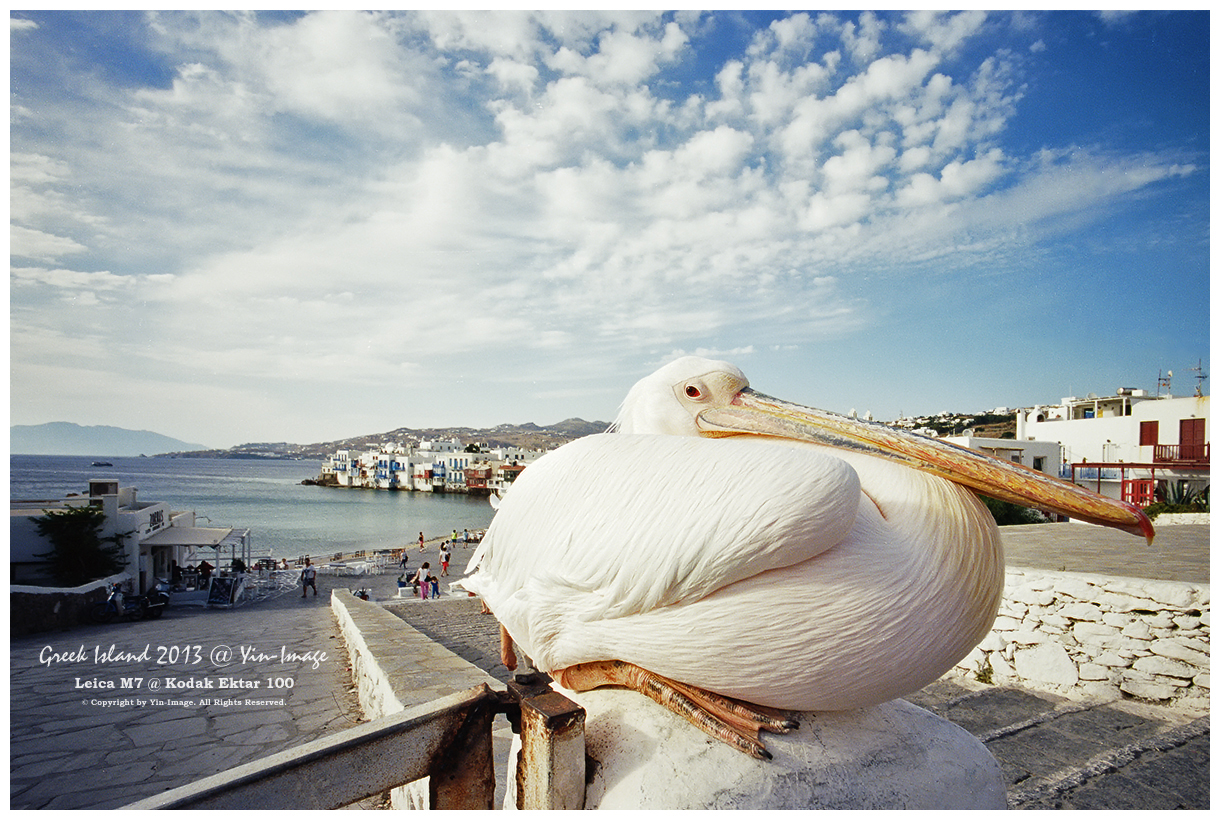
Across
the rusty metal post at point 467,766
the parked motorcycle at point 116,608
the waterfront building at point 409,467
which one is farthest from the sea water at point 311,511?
the rusty metal post at point 467,766

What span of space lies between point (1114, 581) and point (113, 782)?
19.5ft

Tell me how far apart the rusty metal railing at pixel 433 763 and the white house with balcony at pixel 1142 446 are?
8576 millimetres

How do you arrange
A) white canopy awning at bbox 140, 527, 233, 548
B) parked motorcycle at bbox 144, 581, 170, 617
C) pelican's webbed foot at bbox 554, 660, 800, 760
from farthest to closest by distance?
white canopy awning at bbox 140, 527, 233, 548, parked motorcycle at bbox 144, 581, 170, 617, pelican's webbed foot at bbox 554, 660, 800, 760

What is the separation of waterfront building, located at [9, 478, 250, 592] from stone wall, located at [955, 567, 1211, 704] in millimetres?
11602

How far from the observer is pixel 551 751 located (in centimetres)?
123

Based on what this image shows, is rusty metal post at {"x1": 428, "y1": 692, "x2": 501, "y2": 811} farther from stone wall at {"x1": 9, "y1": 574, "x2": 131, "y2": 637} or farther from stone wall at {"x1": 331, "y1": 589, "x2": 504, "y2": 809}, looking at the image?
stone wall at {"x1": 9, "y1": 574, "x2": 131, "y2": 637}

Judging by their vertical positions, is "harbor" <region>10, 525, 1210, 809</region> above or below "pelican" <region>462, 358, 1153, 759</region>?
below

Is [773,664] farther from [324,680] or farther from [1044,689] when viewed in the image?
[324,680]

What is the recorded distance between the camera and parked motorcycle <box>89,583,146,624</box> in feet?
25.4

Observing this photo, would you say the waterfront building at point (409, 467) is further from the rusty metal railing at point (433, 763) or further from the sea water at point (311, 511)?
the rusty metal railing at point (433, 763)

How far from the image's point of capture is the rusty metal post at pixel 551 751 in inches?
48.3

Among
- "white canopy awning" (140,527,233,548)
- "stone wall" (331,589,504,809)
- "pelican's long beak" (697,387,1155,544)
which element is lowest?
"white canopy awning" (140,527,233,548)

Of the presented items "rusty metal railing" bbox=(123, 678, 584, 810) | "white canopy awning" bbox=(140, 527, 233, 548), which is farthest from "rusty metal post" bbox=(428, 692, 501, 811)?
"white canopy awning" bbox=(140, 527, 233, 548)

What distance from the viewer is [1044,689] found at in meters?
4.04
